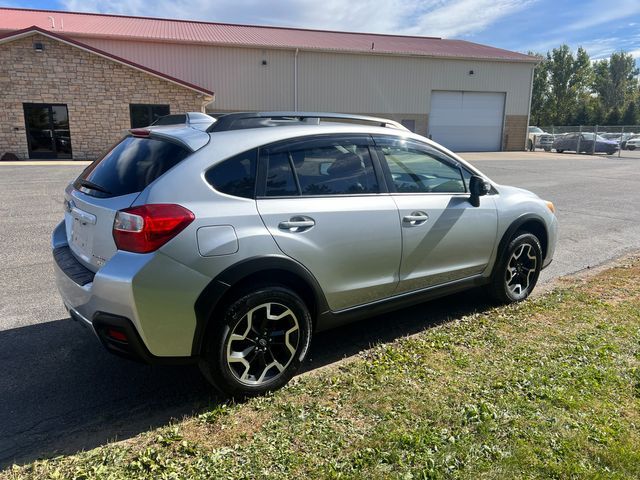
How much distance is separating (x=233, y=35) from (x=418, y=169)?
31492 millimetres

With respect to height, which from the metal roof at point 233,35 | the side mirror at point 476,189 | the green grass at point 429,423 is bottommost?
the green grass at point 429,423

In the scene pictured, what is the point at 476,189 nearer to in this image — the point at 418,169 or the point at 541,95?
the point at 418,169

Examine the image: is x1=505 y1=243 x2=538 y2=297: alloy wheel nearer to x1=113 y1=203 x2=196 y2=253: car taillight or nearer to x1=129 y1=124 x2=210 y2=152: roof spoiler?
x1=129 y1=124 x2=210 y2=152: roof spoiler

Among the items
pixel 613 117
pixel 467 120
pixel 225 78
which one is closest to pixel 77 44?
pixel 225 78

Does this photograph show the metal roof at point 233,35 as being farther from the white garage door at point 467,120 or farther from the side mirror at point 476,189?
the side mirror at point 476,189

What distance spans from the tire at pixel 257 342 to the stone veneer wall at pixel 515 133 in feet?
121

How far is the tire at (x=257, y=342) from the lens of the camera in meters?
2.98

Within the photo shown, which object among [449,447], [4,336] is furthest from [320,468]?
[4,336]

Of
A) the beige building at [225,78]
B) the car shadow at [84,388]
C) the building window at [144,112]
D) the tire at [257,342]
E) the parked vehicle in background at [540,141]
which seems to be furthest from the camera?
the parked vehicle in background at [540,141]

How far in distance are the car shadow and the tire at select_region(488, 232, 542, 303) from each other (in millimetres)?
760

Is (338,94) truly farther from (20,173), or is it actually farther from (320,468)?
(320,468)

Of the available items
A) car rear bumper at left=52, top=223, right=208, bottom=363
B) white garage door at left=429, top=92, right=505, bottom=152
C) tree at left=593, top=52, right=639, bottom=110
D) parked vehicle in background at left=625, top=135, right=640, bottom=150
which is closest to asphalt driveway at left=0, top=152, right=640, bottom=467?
car rear bumper at left=52, top=223, right=208, bottom=363

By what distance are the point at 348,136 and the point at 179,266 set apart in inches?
65.0

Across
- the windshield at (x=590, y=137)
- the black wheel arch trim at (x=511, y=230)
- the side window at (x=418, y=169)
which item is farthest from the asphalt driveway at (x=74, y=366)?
the windshield at (x=590, y=137)
